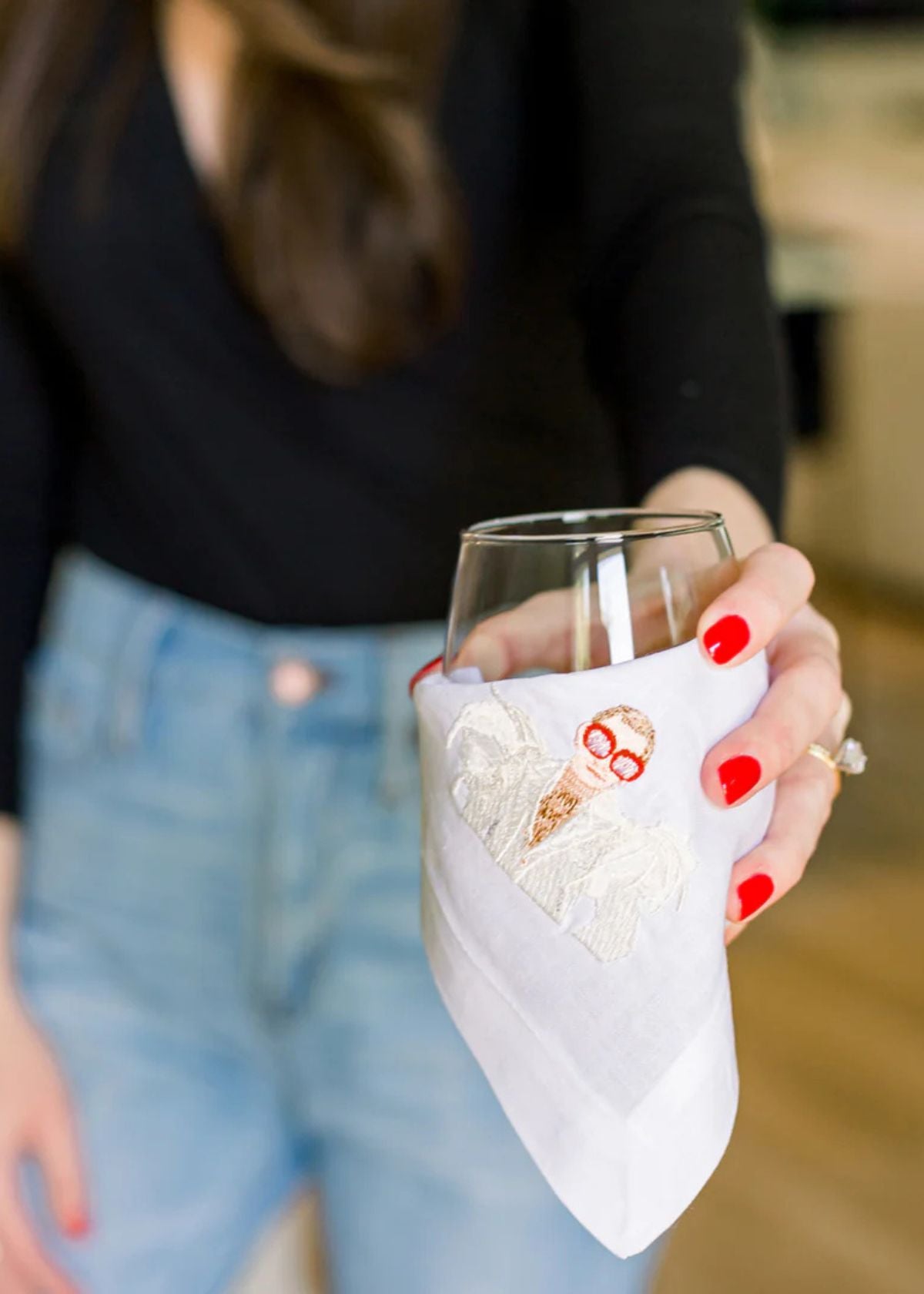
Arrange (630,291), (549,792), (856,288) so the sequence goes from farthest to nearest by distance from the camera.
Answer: (856,288)
(630,291)
(549,792)

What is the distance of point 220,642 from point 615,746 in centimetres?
39

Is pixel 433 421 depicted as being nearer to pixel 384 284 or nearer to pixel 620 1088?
pixel 384 284

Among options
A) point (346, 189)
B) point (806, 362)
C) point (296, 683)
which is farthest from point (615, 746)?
point (806, 362)

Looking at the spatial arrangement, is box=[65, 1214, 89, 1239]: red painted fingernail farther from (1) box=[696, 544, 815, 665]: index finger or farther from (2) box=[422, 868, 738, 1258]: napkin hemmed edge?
(1) box=[696, 544, 815, 665]: index finger

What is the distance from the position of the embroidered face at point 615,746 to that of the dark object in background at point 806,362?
6.60ft

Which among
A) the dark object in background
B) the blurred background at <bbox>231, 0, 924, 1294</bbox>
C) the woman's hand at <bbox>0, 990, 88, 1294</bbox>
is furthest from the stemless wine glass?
the dark object in background

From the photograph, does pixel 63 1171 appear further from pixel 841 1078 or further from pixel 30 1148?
→ pixel 841 1078

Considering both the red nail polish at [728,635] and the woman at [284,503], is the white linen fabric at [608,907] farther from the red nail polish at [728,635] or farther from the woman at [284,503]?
the woman at [284,503]

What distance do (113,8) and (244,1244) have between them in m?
0.66

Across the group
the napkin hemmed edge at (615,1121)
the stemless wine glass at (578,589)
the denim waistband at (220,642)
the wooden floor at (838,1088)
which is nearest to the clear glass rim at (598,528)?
the stemless wine glass at (578,589)

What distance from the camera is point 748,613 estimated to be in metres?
0.32

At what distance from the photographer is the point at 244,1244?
623 mm

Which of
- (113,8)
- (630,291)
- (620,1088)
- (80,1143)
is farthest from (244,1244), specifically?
(113,8)

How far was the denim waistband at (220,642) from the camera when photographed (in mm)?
639
